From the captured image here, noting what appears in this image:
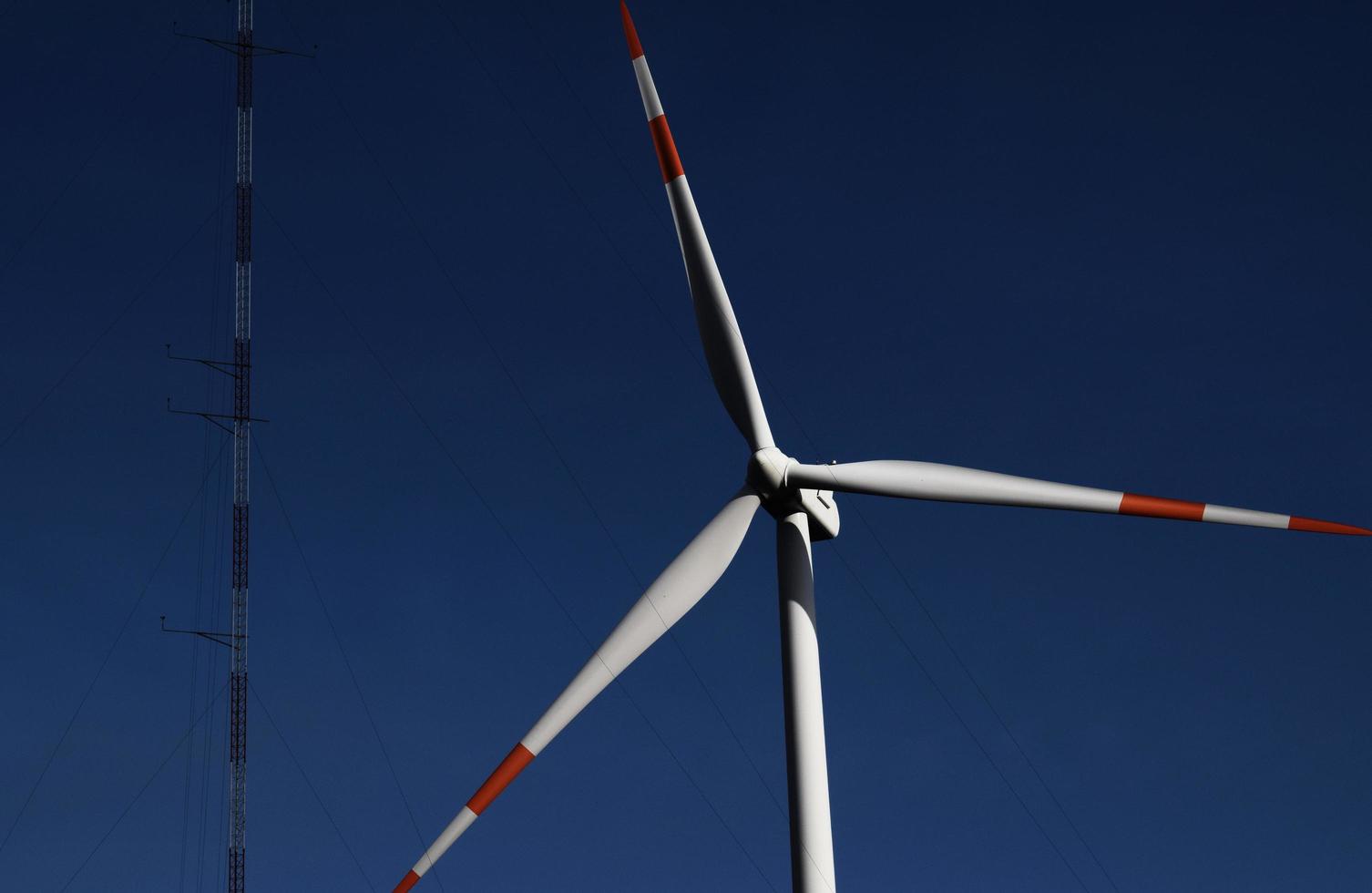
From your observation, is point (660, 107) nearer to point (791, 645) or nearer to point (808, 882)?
point (791, 645)

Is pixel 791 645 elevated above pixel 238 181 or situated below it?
below

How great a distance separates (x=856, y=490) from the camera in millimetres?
48875

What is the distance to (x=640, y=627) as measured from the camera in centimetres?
4834

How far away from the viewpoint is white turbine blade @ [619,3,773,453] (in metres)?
49.5

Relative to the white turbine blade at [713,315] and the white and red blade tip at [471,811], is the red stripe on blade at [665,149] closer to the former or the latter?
the white turbine blade at [713,315]

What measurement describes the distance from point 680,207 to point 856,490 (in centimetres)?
697

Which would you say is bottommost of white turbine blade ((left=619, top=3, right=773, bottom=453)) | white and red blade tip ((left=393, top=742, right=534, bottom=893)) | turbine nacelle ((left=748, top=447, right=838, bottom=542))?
white and red blade tip ((left=393, top=742, right=534, bottom=893))

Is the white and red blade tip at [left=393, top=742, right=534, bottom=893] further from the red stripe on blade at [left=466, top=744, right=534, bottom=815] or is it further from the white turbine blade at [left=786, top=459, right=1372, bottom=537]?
the white turbine blade at [left=786, top=459, right=1372, bottom=537]

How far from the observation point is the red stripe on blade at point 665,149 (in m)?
50.1

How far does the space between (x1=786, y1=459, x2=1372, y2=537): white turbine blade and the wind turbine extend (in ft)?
0.06

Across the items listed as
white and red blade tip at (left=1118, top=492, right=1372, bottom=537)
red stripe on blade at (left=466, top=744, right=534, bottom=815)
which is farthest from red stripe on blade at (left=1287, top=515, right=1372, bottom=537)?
red stripe on blade at (left=466, top=744, right=534, bottom=815)

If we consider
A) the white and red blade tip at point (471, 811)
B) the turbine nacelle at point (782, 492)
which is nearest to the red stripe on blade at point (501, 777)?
the white and red blade tip at point (471, 811)

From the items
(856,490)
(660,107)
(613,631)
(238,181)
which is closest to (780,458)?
(856,490)

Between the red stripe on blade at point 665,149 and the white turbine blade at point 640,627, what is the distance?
6.78 metres
